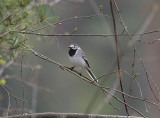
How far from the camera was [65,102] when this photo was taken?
16.1 meters

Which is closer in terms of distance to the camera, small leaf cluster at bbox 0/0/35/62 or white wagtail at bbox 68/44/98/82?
small leaf cluster at bbox 0/0/35/62

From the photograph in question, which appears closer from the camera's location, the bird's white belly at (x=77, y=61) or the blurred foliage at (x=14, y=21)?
the blurred foliage at (x=14, y=21)

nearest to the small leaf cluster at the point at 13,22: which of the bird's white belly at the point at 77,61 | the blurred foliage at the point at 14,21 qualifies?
the blurred foliage at the point at 14,21

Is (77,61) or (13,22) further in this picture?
(77,61)

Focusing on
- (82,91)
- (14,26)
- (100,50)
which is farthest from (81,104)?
(14,26)

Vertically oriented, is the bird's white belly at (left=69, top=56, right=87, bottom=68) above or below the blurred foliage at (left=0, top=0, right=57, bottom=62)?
below

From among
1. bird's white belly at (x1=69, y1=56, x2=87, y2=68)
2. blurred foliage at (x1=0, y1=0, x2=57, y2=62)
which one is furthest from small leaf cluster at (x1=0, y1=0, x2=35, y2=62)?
bird's white belly at (x1=69, y1=56, x2=87, y2=68)

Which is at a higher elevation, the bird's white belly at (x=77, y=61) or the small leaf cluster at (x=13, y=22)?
the small leaf cluster at (x=13, y=22)

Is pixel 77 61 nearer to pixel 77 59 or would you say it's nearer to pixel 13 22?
pixel 77 59

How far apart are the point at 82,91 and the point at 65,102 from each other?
1697 millimetres

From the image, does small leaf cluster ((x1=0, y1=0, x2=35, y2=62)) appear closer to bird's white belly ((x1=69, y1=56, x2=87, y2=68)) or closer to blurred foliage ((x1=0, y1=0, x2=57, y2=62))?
blurred foliage ((x1=0, y1=0, x2=57, y2=62))

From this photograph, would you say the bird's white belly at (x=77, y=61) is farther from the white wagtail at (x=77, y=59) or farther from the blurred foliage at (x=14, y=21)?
the blurred foliage at (x=14, y=21)

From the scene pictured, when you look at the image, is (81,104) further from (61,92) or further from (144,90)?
(144,90)

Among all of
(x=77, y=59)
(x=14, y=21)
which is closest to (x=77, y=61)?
(x=77, y=59)
